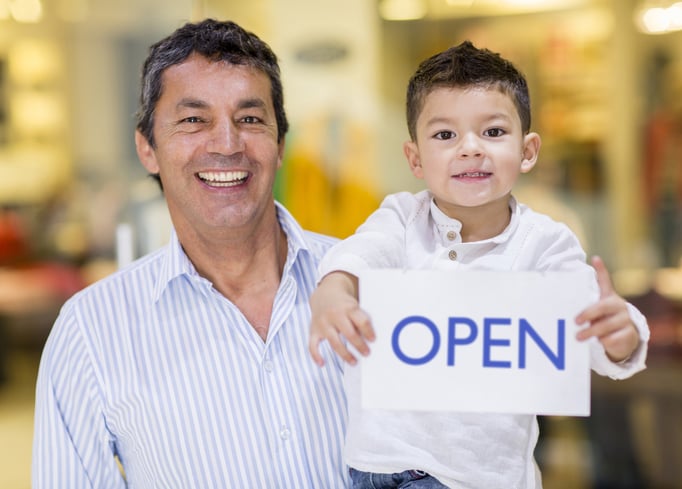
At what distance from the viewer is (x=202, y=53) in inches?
64.7

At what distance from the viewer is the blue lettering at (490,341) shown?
50.5 inches

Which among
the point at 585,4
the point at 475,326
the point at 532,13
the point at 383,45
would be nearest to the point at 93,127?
the point at 383,45

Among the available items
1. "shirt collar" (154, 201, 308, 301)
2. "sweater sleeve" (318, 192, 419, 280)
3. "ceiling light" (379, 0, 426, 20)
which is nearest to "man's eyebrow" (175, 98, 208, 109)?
"shirt collar" (154, 201, 308, 301)

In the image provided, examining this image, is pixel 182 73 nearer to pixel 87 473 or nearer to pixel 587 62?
pixel 87 473

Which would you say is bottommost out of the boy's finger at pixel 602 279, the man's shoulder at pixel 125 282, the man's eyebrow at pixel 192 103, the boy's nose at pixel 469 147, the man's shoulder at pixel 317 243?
the boy's finger at pixel 602 279

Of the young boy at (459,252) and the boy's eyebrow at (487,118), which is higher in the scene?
the boy's eyebrow at (487,118)

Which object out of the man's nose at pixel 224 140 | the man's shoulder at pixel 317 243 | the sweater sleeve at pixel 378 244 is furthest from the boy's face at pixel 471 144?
the man's shoulder at pixel 317 243

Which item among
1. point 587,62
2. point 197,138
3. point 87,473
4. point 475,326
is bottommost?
point 87,473

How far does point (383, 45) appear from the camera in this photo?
4113mm

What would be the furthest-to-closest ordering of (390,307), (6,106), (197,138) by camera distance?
(6,106) → (197,138) → (390,307)

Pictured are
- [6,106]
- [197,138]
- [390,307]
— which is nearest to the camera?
[390,307]

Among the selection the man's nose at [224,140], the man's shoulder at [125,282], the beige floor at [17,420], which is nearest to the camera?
the man's nose at [224,140]

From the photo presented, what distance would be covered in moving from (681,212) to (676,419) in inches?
37.7

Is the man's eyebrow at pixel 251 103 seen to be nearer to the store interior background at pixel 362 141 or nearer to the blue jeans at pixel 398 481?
the blue jeans at pixel 398 481
